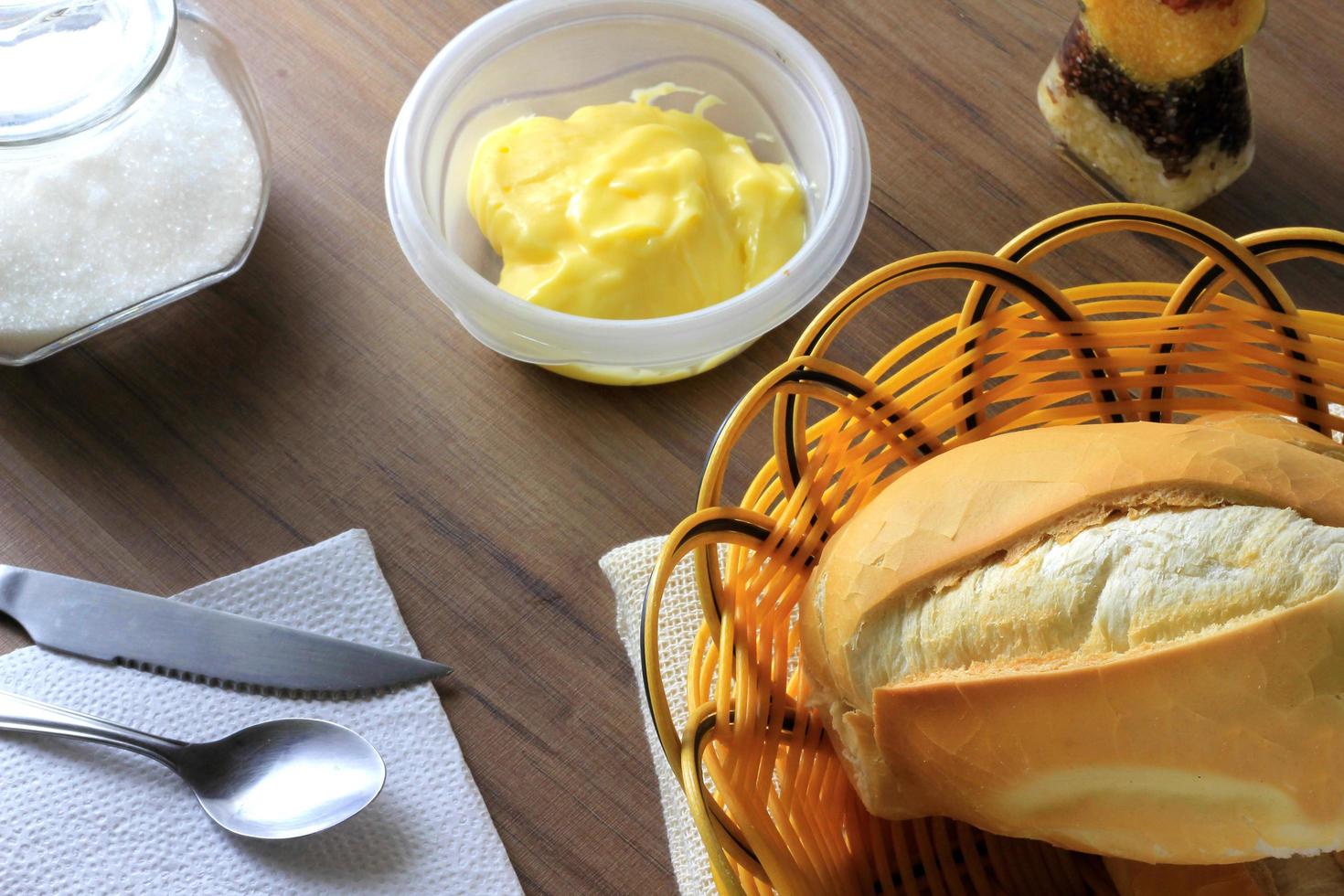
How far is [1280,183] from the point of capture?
69cm

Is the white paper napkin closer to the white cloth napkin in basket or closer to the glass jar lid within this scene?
the white cloth napkin in basket

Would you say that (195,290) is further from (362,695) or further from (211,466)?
(362,695)

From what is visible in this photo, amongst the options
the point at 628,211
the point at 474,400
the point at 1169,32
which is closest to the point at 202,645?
the point at 474,400

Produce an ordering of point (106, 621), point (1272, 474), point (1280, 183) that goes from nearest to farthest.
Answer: point (1272, 474)
point (106, 621)
point (1280, 183)

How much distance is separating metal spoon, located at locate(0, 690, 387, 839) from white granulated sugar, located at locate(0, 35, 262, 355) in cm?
19

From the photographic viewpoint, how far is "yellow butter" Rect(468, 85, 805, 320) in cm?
61

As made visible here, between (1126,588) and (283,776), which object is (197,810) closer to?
(283,776)

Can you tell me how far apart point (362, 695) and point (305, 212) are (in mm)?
279

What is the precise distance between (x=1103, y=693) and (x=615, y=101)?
0.45 meters

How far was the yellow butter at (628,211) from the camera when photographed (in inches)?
24.1

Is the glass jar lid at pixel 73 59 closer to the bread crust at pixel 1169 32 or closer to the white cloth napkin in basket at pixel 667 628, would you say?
the white cloth napkin in basket at pixel 667 628

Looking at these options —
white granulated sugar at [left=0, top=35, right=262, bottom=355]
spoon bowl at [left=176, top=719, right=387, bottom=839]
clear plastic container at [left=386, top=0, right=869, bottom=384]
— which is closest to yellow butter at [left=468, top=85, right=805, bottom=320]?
clear plastic container at [left=386, top=0, right=869, bottom=384]

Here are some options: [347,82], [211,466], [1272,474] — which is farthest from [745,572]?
[347,82]

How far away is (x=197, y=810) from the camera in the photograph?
21.7 inches
